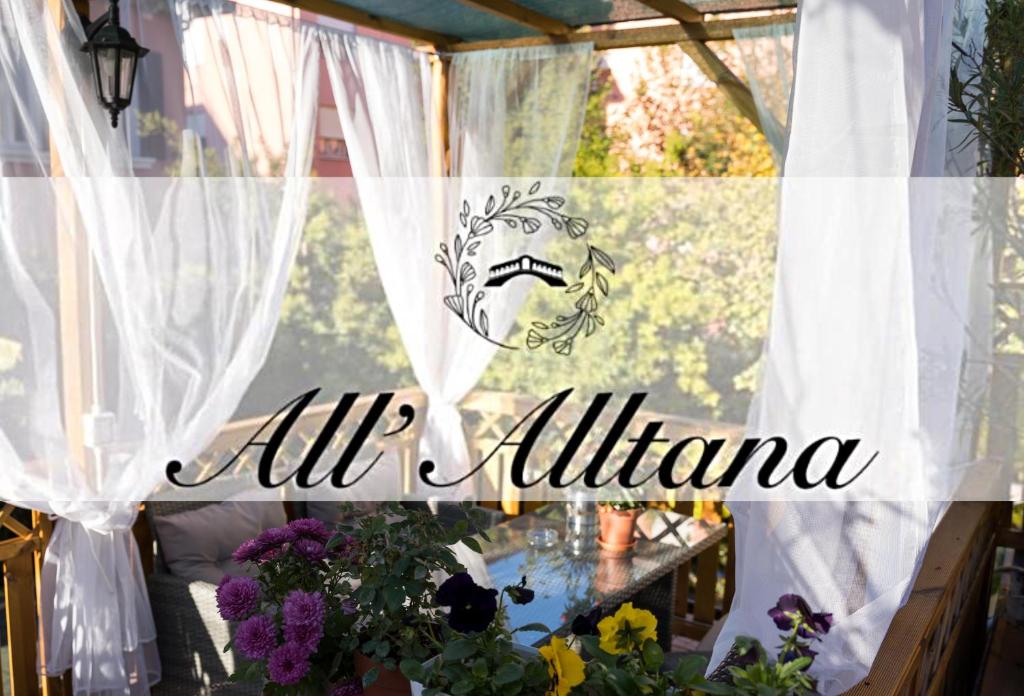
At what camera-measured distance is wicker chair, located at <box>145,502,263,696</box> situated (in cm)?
292

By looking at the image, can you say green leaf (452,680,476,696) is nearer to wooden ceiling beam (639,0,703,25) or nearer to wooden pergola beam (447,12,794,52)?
wooden ceiling beam (639,0,703,25)

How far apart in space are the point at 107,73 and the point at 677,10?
2042 millimetres

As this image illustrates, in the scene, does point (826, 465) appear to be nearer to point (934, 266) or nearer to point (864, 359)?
point (864, 359)

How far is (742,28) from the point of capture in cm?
347

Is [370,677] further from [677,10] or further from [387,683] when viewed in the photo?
[677,10]

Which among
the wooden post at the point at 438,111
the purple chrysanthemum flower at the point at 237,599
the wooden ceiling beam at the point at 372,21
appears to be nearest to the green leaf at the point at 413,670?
the purple chrysanthemum flower at the point at 237,599

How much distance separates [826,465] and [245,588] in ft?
2.46

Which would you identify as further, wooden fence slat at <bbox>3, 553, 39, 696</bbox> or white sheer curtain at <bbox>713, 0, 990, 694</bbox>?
wooden fence slat at <bbox>3, 553, 39, 696</bbox>

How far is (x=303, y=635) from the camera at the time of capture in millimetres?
1093

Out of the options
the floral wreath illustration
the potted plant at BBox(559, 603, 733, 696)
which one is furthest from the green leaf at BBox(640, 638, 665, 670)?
the floral wreath illustration

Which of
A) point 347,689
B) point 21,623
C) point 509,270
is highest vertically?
point 509,270

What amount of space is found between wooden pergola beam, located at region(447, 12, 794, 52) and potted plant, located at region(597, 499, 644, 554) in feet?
6.12

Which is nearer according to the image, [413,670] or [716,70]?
[413,670]

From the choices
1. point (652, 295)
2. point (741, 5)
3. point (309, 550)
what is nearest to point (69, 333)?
point (309, 550)
